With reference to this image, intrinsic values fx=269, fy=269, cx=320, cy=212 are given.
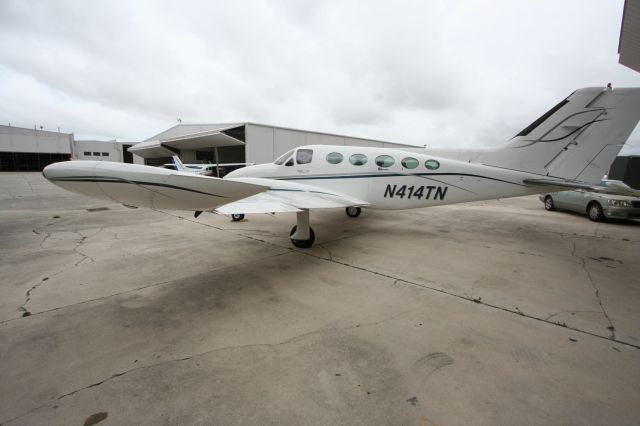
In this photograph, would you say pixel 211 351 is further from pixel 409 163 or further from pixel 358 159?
pixel 409 163

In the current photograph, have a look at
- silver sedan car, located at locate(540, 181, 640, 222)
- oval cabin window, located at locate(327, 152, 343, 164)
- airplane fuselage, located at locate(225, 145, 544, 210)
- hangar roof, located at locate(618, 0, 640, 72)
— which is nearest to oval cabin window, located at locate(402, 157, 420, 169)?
airplane fuselage, located at locate(225, 145, 544, 210)

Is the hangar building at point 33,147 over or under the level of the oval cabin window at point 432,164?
over

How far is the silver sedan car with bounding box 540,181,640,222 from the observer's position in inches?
408

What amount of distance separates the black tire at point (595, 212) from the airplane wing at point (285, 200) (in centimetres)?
1063

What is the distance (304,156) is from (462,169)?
4574 mm

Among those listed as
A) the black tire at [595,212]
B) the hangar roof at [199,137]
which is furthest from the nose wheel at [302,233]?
the hangar roof at [199,137]

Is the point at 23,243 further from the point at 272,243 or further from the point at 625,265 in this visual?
the point at 625,265

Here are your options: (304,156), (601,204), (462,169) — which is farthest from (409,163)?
(601,204)

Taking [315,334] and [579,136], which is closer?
[315,334]

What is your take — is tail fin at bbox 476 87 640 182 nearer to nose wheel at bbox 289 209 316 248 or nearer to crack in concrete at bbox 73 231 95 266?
nose wheel at bbox 289 209 316 248

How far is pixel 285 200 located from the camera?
573 centimetres

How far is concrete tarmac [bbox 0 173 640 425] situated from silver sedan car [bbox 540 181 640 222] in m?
5.66

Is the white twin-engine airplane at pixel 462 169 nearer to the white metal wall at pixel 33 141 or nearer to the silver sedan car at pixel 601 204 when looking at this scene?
the silver sedan car at pixel 601 204

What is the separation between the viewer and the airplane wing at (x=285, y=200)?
4608mm
